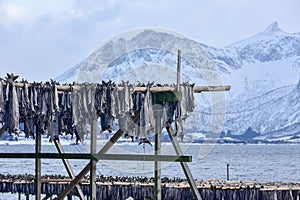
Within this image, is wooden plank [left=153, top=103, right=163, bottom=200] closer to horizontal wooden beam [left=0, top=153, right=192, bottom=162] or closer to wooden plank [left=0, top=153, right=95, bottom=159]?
horizontal wooden beam [left=0, top=153, right=192, bottom=162]

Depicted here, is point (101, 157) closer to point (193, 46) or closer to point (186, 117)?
point (186, 117)

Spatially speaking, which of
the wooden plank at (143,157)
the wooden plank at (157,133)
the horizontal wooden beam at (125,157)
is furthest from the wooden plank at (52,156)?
the wooden plank at (157,133)

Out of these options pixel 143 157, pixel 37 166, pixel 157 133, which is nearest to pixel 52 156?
pixel 37 166

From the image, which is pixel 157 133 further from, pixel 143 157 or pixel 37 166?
pixel 37 166

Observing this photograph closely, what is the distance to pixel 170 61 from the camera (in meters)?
17.6

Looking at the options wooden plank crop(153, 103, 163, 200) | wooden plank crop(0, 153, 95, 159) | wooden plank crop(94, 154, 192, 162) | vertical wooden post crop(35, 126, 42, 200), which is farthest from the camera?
vertical wooden post crop(35, 126, 42, 200)

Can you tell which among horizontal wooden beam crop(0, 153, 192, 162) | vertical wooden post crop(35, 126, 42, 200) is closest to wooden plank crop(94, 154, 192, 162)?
horizontal wooden beam crop(0, 153, 192, 162)

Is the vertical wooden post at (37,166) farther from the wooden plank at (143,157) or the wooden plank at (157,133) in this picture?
the wooden plank at (157,133)

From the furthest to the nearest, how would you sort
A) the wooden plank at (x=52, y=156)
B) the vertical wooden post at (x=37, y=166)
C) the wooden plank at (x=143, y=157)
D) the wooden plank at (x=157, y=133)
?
the vertical wooden post at (x=37, y=166)
the wooden plank at (x=52, y=156)
the wooden plank at (x=157, y=133)
the wooden plank at (x=143, y=157)

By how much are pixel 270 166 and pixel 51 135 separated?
9154cm

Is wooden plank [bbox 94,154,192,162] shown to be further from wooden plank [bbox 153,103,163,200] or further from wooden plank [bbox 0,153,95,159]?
wooden plank [bbox 0,153,95,159]

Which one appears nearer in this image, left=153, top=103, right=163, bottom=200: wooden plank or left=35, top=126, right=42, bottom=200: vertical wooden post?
left=153, top=103, right=163, bottom=200: wooden plank

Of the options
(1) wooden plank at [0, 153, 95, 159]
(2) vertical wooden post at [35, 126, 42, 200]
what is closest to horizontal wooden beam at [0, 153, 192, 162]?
(1) wooden plank at [0, 153, 95, 159]

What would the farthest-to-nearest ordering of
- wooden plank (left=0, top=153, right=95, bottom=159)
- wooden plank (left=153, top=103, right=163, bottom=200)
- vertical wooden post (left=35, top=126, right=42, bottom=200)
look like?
vertical wooden post (left=35, top=126, right=42, bottom=200), wooden plank (left=0, top=153, right=95, bottom=159), wooden plank (left=153, top=103, right=163, bottom=200)
